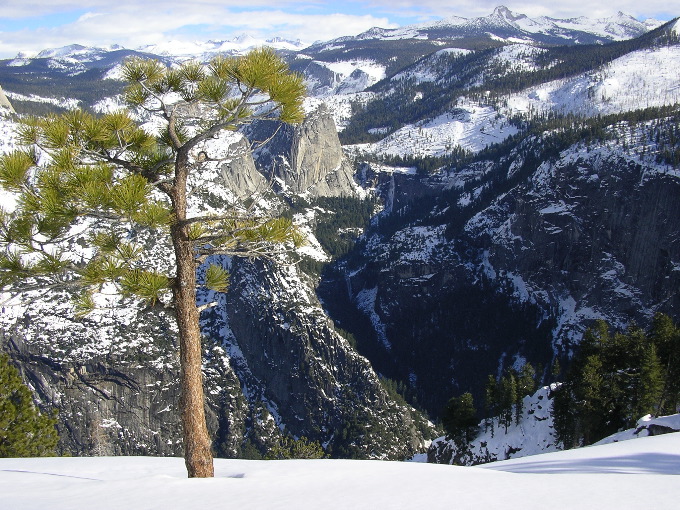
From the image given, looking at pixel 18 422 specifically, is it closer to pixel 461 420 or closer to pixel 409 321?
pixel 461 420

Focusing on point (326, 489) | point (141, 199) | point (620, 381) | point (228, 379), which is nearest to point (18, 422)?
point (141, 199)

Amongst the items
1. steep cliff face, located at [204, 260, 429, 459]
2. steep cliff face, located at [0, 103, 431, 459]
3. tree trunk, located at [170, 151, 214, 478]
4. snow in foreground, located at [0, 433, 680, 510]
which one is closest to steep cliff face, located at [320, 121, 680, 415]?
steep cliff face, located at [204, 260, 429, 459]

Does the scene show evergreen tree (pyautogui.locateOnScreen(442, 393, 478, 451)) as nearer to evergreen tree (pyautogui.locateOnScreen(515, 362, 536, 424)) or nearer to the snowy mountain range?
evergreen tree (pyautogui.locateOnScreen(515, 362, 536, 424))

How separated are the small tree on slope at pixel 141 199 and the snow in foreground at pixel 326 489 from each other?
134 centimetres

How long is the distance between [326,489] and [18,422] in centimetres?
1941

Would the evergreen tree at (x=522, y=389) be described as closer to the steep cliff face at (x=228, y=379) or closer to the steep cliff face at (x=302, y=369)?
the steep cliff face at (x=302, y=369)

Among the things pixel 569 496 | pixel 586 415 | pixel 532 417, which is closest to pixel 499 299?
pixel 532 417

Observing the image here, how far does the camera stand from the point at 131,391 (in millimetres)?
106625

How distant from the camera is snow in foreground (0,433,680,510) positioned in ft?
21.5

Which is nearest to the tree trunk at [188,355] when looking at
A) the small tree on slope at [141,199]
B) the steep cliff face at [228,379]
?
the small tree on slope at [141,199]

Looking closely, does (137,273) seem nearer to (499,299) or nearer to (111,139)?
(111,139)

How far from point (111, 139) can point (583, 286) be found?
108933 millimetres

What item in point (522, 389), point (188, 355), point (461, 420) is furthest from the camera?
point (522, 389)

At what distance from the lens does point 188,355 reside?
8609 mm
